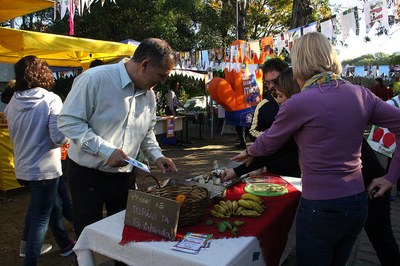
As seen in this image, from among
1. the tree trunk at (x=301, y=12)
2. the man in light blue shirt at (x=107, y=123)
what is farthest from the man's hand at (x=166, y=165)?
the tree trunk at (x=301, y=12)

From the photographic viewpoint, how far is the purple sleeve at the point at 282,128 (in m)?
1.53

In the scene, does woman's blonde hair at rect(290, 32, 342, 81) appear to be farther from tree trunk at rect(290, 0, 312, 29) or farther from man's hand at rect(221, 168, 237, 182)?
tree trunk at rect(290, 0, 312, 29)

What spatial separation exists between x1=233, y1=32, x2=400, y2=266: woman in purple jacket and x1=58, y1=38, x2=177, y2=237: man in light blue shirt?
808 millimetres

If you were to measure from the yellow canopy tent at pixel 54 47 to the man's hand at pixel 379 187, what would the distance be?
15.1 ft

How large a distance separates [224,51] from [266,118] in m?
8.80

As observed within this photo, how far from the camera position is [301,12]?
825 cm

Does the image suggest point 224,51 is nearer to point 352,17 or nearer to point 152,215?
point 352,17

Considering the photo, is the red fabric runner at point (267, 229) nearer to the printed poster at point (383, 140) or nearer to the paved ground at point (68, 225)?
the paved ground at point (68, 225)

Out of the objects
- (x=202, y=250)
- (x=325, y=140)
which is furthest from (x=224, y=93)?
(x=202, y=250)

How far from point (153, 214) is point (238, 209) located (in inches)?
21.8

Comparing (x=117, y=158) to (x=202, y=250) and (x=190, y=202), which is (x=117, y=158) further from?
(x=202, y=250)

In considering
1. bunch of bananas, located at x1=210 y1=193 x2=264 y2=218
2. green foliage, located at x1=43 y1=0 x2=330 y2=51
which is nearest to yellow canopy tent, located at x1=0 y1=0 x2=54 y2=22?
bunch of bananas, located at x1=210 y1=193 x2=264 y2=218

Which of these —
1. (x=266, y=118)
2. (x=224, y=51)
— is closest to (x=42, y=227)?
(x=266, y=118)

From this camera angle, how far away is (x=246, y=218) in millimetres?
1894
